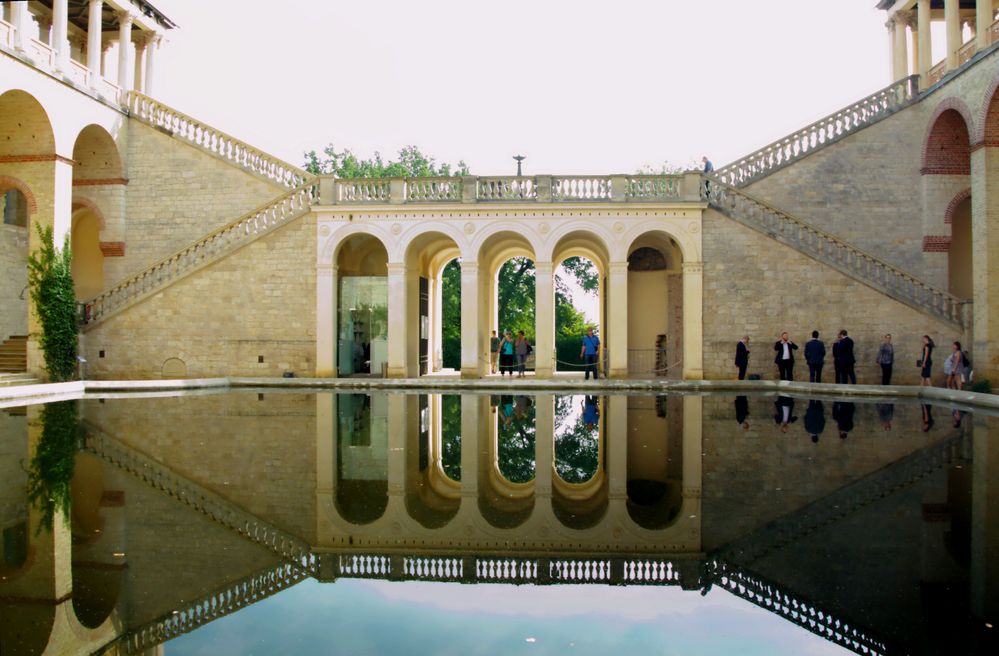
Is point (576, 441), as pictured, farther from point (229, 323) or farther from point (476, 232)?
point (229, 323)

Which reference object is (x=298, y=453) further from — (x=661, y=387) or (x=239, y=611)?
(x=661, y=387)

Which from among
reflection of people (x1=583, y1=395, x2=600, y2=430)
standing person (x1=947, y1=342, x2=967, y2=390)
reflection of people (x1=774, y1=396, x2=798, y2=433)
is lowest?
reflection of people (x1=583, y1=395, x2=600, y2=430)

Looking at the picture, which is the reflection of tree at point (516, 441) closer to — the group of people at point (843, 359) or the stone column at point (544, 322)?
the stone column at point (544, 322)

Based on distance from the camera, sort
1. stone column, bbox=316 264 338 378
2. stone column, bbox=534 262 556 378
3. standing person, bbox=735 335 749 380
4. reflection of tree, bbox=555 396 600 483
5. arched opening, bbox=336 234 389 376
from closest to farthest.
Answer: reflection of tree, bbox=555 396 600 483, standing person, bbox=735 335 749 380, stone column, bbox=316 264 338 378, stone column, bbox=534 262 556 378, arched opening, bbox=336 234 389 376

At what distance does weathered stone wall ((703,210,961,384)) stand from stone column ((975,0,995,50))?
7.18 metres

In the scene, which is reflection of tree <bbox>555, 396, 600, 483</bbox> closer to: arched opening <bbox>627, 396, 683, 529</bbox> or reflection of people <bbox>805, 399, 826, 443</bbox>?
arched opening <bbox>627, 396, 683, 529</bbox>

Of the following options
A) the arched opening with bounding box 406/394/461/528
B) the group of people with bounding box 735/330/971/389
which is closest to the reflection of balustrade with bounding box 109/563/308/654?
the arched opening with bounding box 406/394/461/528

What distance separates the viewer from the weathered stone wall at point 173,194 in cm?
2661

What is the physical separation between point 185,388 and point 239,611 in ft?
55.5

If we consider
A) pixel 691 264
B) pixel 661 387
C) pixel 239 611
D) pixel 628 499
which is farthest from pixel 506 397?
pixel 239 611

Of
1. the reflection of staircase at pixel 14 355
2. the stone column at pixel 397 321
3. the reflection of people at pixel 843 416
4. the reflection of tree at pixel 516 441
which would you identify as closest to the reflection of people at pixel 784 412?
the reflection of people at pixel 843 416

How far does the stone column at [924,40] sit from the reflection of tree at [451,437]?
Answer: 1910cm

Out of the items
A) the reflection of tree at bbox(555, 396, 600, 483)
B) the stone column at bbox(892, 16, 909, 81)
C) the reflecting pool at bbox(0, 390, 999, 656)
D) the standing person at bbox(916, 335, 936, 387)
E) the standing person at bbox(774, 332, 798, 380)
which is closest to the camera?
the reflecting pool at bbox(0, 390, 999, 656)

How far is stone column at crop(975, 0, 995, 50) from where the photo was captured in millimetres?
21641
